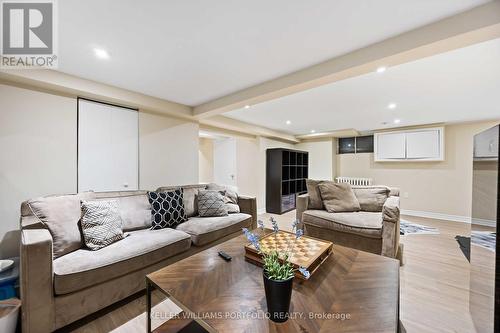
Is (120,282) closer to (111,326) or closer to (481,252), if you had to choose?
(111,326)

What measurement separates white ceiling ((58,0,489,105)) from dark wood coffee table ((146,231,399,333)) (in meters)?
1.70

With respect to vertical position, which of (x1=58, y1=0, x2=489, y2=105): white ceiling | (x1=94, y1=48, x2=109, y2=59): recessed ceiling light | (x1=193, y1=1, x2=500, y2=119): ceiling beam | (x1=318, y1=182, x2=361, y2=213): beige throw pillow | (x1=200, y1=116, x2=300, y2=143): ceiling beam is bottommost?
(x1=318, y1=182, x2=361, y2=213): beige throw pillow

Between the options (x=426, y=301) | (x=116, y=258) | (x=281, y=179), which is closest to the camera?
(x=116, y=258)

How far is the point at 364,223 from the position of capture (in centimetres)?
264

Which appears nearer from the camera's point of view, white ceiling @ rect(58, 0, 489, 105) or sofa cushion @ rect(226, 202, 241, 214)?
white ceiling @ rect(58, 0, 489, 105)

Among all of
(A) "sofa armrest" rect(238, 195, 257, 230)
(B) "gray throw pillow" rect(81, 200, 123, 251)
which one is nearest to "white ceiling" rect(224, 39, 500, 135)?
(A) "sofa armrest" rect(238, 195, 257, 230)

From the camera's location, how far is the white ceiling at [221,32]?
132 centimetres

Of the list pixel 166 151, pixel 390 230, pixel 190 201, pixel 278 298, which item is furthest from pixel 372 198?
pixel 166 151

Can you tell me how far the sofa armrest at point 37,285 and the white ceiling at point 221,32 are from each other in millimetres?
1554

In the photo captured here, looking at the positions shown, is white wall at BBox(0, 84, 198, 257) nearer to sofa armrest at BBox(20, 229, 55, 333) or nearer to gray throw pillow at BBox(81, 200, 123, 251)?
gray throw pillow at BBox(81, 200, 123, 251)

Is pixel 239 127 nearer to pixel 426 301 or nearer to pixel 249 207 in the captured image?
pixel 249 207

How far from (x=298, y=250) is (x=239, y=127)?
3312mm

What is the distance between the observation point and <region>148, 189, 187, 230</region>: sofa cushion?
97.8 inches

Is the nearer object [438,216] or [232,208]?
[232,208]
